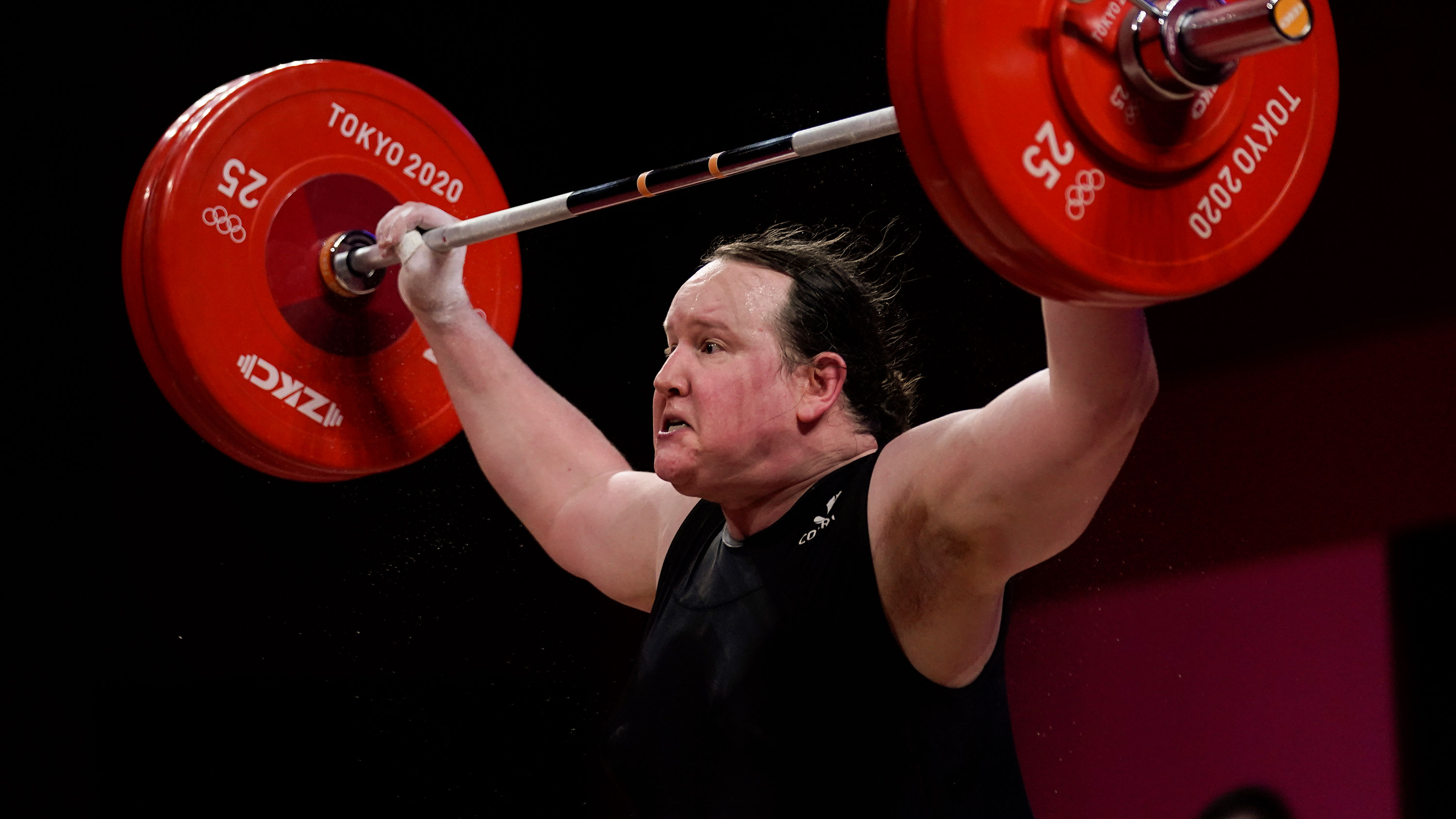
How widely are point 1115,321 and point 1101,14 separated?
0.31 metres

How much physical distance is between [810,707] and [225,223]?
1.46m

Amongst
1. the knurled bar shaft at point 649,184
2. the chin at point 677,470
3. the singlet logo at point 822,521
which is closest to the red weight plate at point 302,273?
the knurled bar shaft at point 649,184

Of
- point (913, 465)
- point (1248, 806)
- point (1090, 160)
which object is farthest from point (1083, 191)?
point (1248, 806)

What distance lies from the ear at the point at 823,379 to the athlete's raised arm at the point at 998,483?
24 cm

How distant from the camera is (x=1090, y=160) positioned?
1.27m

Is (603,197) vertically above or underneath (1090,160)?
above

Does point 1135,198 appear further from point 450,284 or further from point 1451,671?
point 450,284

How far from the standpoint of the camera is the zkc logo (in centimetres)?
234

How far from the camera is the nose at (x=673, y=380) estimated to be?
6.22 feet

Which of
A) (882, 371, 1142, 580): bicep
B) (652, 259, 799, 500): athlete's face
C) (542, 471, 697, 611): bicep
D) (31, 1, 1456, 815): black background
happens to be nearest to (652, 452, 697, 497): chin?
(652, 259, 799, 500): athlete's face

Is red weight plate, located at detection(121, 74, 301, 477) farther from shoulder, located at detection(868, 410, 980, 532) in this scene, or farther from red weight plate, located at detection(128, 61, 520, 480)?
shoulder, located at detection(868, 410, 980, 532)

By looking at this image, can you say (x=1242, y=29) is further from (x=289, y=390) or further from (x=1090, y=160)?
(x=289, y=390)

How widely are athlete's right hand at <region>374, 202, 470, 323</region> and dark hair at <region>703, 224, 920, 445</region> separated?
1.73 feet

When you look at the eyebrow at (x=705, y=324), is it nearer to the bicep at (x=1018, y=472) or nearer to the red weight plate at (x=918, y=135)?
the bicep at (x=1018, y=472)
